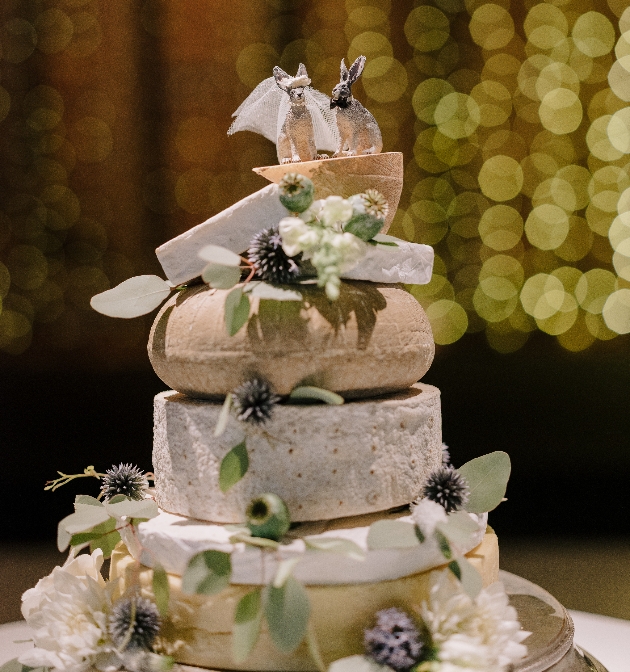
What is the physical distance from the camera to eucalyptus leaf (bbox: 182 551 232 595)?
0.99 meters

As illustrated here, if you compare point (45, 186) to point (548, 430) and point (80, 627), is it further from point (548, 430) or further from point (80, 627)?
point (548, 430)

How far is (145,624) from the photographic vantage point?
1.05 metres

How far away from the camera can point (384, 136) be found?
2.52m

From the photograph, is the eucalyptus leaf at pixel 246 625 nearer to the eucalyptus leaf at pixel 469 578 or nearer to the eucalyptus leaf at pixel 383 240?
the eucalyptus leaf at pixel 469 578

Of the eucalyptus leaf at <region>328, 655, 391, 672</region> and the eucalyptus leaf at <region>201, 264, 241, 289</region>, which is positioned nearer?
the eucalyptus leaf at <region>328, 655, 391, 672</region>

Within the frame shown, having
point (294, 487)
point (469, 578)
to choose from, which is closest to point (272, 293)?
point (294, 487)

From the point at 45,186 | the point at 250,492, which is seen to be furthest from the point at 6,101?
the point at 250,492

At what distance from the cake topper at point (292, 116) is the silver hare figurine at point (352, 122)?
0.05 m

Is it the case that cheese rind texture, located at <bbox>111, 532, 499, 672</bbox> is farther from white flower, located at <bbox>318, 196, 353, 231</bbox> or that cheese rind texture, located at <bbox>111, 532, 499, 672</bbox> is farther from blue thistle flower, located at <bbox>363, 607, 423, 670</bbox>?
white flower, located at <bbox>318, 196, 353, 231</bbox>

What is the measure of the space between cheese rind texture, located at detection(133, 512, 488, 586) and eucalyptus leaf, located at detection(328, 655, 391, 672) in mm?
105

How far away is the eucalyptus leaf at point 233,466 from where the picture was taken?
1.04m

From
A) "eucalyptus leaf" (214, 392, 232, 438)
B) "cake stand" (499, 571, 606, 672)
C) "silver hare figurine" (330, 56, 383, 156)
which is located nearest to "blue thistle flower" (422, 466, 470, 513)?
"cake stand" (499, 571, 606, 672)

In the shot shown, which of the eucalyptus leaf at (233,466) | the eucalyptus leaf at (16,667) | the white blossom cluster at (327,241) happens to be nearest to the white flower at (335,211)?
the white blossom cluster at (327,241)

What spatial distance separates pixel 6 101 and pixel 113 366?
927mm
